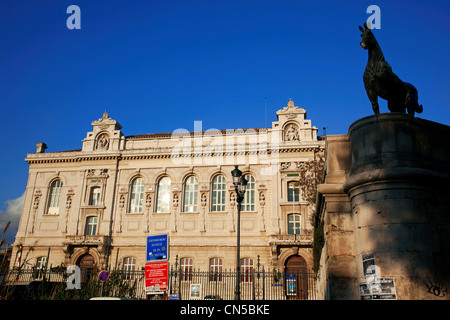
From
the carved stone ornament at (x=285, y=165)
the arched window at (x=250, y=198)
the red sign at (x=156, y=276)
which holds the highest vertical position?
the carved stone ornament at (x=285, y=165)

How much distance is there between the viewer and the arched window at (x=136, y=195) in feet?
115

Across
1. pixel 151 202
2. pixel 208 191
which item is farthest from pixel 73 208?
pixel 208 191

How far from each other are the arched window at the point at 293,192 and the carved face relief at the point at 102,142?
59.5ft

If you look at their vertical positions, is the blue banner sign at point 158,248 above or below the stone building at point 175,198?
below

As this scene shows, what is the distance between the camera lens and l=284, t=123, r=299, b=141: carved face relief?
33594 millimetres

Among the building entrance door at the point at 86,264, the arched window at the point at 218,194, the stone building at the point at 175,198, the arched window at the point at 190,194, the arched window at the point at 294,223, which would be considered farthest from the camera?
the arched window at the point at 190,194

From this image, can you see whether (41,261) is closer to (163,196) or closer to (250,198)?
(163,196)

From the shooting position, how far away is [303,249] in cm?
2973

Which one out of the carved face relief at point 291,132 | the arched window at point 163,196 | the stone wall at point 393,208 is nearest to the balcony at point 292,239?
the carved face relief at point 291,132

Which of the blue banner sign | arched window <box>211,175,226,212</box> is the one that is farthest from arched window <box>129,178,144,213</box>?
the blue banner sign

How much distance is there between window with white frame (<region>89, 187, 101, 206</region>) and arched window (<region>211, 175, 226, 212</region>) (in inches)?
433

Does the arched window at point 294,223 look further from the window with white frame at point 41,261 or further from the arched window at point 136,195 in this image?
the window with white frame at point 41,261

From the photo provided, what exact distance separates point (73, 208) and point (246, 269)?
673 inches

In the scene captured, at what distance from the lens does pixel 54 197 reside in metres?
37.2
